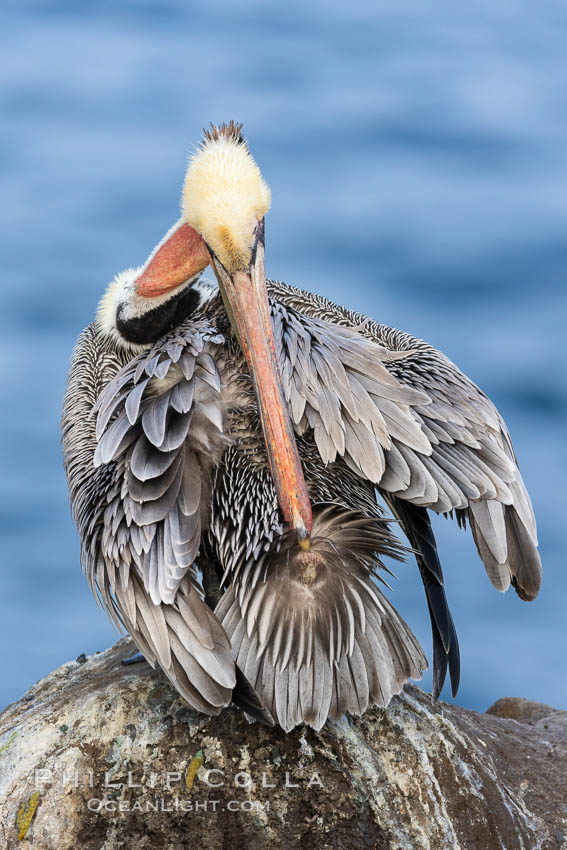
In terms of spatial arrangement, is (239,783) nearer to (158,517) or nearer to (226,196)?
(158,517)

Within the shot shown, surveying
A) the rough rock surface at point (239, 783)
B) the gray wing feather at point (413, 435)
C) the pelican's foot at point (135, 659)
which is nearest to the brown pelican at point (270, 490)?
the gray wing feather at point (413, 435)

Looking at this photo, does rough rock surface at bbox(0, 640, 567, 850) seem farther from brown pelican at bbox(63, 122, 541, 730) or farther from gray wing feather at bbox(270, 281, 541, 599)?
gray wing feather at bbox(270, 281, 541, 599)

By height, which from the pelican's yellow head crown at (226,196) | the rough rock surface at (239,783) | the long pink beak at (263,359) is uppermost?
the pelican's yellow head crown at (226,196)

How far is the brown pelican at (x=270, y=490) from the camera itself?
2.95 meters

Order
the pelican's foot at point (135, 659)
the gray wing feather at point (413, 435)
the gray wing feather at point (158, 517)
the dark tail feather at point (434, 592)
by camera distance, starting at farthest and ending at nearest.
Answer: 1. the pelican's foot at point (135, 659)
2. the dark tail feather at point (434, 592)
3. the gray wing feather at point (413, 435)
4. the gray wing feather at point (158, 517)

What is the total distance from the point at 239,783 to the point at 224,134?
202cm

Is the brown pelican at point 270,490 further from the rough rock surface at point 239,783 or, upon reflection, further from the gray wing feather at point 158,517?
the rough rock surface at point 239,783

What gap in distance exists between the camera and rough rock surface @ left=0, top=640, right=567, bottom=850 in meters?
2.98

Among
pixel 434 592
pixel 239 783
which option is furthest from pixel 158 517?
pixel 434 592

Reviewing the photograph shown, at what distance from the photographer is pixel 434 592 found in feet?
11.3

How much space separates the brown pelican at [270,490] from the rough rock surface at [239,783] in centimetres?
21

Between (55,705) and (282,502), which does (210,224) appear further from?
(55,705)

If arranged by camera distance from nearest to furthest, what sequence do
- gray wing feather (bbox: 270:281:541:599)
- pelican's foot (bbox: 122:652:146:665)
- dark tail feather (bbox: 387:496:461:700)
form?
1. gray wing feather (bbox: 270:281:541:599)
2. dark tail feather (bbox: 387:496:461:700)
3. pelican's foot (bbox: 122:652:146:665)

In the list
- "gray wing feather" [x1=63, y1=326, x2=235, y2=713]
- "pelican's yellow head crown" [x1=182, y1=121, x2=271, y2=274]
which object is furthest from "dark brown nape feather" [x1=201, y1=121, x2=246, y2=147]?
"gray wing feather" [x1=63, y1=326, x2=235, y2=713]
